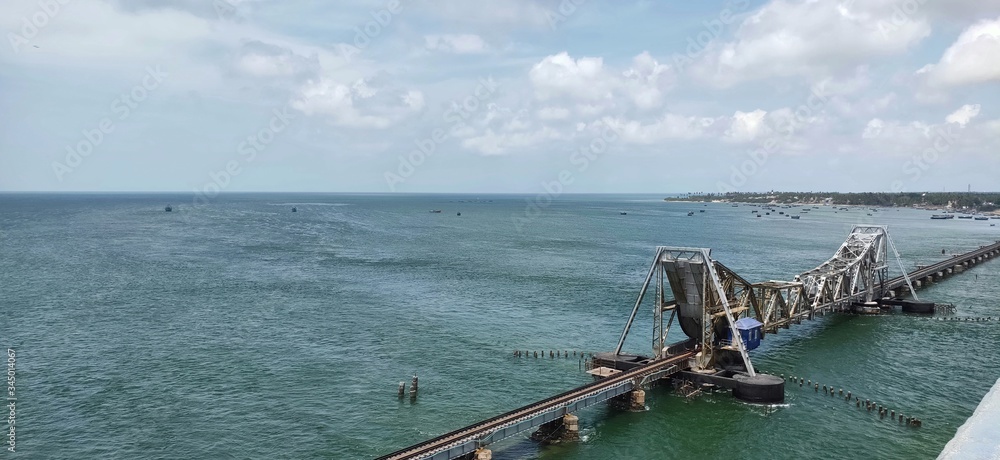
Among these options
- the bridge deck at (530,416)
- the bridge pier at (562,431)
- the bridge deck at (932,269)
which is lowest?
the bridge pier at (562,431)

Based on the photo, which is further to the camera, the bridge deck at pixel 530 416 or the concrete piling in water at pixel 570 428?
the concrete piling in water at pixel 570 428

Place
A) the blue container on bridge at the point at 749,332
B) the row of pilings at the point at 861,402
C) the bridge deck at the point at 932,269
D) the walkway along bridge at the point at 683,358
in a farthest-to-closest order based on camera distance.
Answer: the bridge deck at the point at 932,269 → the blue container on bridge at the point at 749,332 → the row of pilings at the point at 861,402 → the walkway along bridge at the point at 683,358

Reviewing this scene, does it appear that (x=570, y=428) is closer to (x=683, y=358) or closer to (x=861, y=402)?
(x=683, y=358)

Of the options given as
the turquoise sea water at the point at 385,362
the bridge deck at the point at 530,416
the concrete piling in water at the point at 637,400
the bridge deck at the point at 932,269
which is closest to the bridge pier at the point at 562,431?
the bridge deck at the point at 530,416

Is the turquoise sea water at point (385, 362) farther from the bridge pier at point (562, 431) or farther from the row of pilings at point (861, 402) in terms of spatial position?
the bridge pier at point (562, 431)

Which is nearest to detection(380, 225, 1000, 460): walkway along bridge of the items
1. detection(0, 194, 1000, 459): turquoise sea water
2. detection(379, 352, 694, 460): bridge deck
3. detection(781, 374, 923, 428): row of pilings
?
detection(379, 352, 694, 460): bridge deck

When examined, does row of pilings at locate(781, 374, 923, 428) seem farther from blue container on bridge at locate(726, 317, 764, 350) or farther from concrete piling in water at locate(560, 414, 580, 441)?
concrete piling in water at locate(560, 414, 580, 441)
